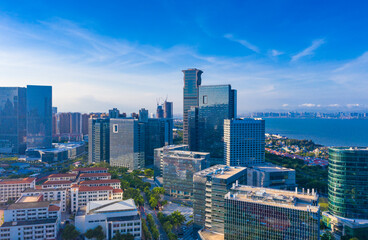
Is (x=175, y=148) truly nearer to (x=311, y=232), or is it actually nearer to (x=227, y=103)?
(x=227, y=103)

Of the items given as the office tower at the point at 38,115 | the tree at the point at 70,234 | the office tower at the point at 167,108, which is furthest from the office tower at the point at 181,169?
the office tower at the point at 167,108

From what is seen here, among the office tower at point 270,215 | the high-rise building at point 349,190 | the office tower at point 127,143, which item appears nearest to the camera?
the office tower at point 270,215

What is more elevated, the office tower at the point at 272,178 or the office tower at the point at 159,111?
the office tower at the point at 159,111

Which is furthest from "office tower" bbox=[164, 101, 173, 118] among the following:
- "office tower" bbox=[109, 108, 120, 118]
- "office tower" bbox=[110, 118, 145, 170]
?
"office tower" bbox=[110, 118, 145, 170]

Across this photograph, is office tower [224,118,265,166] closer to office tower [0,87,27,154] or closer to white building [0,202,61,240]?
white building [0,202,61,240]

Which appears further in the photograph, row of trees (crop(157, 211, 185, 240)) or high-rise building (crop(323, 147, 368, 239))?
row of trees (crop(157, 211, 185, 240))

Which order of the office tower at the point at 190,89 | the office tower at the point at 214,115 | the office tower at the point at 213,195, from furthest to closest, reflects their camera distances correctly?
1. the office tower at the point at 190,89
2. the office tower at the point at 214,115
3. the office tower at the point at 213,195

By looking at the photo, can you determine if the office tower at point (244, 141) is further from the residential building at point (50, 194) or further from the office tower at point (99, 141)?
the office tower at point (99, 141)
